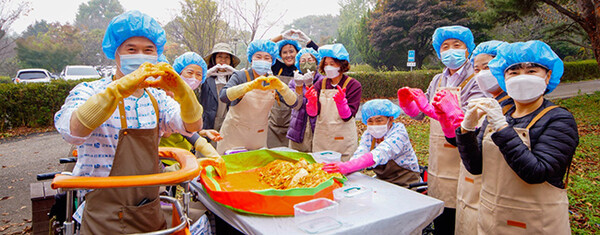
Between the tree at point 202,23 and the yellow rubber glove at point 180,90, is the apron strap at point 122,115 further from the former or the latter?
the tree at point 202,23

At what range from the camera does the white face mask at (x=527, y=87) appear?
1872 mm

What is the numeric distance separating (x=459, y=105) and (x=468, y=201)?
0.74 metres

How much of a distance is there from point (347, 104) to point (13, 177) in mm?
5661

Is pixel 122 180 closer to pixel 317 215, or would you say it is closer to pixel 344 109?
pixel 317 215

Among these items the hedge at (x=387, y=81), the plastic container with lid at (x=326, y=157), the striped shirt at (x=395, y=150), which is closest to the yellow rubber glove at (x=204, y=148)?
the plastic container with lid at (x=326, y=157)

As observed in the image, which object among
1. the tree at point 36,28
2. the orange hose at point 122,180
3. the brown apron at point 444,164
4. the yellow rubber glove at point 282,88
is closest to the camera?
the orange hose at point 122,180

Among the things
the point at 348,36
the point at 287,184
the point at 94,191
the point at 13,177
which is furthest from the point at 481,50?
the point at 348,36

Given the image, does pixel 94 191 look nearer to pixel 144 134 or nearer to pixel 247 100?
pixel 144 134

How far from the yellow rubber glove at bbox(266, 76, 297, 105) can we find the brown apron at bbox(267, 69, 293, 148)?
856 millimetres

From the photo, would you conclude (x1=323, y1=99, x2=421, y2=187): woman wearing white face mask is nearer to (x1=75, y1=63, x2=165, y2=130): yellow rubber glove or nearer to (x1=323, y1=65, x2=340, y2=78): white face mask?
(x1=323, y1=65, x2=340, y2=78): white face mask

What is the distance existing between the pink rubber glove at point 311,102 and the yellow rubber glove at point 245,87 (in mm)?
527

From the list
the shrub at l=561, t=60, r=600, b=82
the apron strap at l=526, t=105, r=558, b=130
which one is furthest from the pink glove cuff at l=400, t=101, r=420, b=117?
the shrub at l=561, t=60, r=600, b=82

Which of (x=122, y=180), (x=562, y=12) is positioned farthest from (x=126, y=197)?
(x=562, y=12)

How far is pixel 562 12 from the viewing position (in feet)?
32.0
